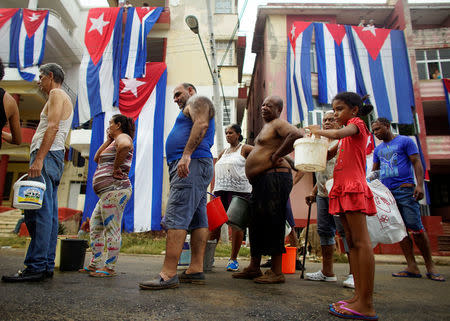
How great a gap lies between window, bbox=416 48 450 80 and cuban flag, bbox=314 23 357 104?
4.63 m

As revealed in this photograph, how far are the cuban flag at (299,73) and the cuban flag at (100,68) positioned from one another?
7.50 m

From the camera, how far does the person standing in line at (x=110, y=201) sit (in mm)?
3326

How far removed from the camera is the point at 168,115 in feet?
46.0

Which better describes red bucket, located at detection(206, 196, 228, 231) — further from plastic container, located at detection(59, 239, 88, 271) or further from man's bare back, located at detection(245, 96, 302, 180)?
plastic container, located at detection(59, 239, 88, 271)

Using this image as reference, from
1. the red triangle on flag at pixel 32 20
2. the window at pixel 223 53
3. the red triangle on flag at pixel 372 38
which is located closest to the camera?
the red triangle on flag at pixel 372 38

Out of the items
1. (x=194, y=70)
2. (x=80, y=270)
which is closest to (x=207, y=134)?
(x=80, y=270)

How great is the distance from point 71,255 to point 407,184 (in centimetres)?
429

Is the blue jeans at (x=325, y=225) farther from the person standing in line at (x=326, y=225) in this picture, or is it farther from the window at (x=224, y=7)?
the window at (x=224, y=7)

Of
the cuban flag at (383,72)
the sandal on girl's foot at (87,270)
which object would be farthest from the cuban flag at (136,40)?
the sandal on girl's foot at (87,270)

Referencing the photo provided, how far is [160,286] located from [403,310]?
1827mm

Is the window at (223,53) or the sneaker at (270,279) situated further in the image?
the window at (223,53)

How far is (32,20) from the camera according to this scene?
1446 cm

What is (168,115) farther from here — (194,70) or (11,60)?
(11,60)

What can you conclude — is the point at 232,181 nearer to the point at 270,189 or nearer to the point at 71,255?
the point at 270,189
